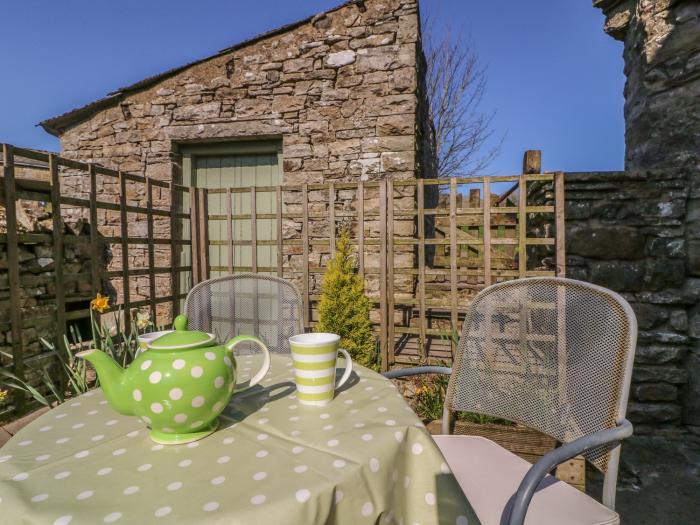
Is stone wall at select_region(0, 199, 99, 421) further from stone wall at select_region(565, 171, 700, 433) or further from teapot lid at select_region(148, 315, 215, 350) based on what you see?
stone wall at select_region(565, 171, 700, 433)

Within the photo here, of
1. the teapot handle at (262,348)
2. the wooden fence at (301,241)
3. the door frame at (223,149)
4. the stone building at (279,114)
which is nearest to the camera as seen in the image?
the teapot handle at (262,348)

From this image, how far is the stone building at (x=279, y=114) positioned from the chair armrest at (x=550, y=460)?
3222 mm

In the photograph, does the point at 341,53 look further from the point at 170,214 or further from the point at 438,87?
the point at 438,87

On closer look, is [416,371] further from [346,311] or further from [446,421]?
[346,311]

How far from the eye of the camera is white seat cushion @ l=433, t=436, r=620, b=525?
977 mm

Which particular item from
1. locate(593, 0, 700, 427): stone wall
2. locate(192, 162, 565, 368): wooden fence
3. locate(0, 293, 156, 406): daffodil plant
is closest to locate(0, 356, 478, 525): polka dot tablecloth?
locate(0, 293, 156, 406): daffodil plant

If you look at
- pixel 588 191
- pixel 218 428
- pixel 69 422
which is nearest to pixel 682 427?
pixel 588 191

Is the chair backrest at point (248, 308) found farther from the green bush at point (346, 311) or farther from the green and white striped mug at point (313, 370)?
the green bush at point (346, 311)

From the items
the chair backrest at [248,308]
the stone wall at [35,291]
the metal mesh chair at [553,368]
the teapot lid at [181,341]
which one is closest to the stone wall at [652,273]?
the metal mesh chair at [553,368]

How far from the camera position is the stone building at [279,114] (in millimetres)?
3953

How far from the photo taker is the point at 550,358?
4.18 feet

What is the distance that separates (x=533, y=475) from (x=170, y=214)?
339 centimetres

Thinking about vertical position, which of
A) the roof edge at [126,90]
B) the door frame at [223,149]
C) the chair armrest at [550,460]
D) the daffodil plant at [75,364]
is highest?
the roof edge at [126,90]

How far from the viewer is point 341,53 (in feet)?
13.4
